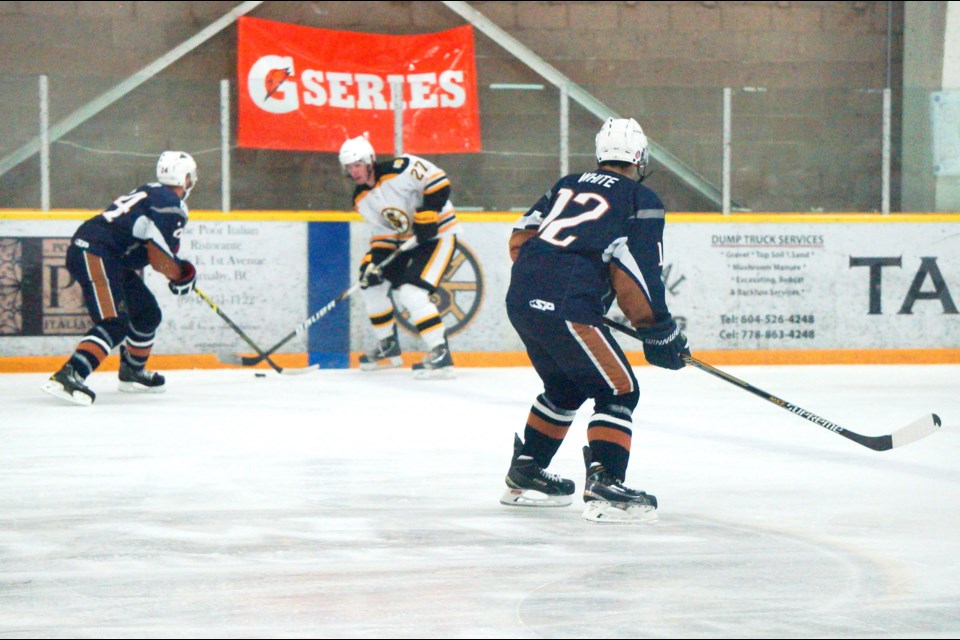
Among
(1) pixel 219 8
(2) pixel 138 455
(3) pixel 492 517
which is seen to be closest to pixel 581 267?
(3) pixel 492 517

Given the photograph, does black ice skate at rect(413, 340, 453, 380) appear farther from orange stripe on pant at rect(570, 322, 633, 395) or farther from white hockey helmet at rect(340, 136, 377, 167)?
orange stripe on pant at rect(570, 322, 633, 395)

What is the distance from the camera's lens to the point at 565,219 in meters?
3.64

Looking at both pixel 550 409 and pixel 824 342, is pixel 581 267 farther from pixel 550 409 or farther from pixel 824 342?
pixel 824 342

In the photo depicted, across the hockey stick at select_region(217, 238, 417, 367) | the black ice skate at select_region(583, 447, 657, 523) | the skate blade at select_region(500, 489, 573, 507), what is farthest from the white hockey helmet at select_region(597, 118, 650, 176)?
the hockey stick at select_region(217, 238, 417, 367)

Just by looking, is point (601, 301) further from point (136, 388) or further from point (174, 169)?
point (136, 388)

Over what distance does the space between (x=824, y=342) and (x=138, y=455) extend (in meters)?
4.66

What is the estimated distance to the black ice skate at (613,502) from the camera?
11.7ft

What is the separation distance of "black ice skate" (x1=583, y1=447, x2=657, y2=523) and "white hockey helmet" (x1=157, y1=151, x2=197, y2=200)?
3.32m

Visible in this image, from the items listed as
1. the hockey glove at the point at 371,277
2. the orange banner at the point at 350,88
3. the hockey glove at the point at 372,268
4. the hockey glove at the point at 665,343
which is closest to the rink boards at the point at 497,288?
the hockey glove at the point at 372,268

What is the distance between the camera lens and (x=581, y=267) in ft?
11.9

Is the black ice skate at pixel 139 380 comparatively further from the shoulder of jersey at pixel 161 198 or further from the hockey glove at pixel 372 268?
the hockey glove at pixel 372 268

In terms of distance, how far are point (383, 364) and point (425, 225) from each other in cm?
89

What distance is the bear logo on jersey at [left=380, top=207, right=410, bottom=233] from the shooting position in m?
7.44

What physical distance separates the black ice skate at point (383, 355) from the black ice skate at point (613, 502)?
4034mm
